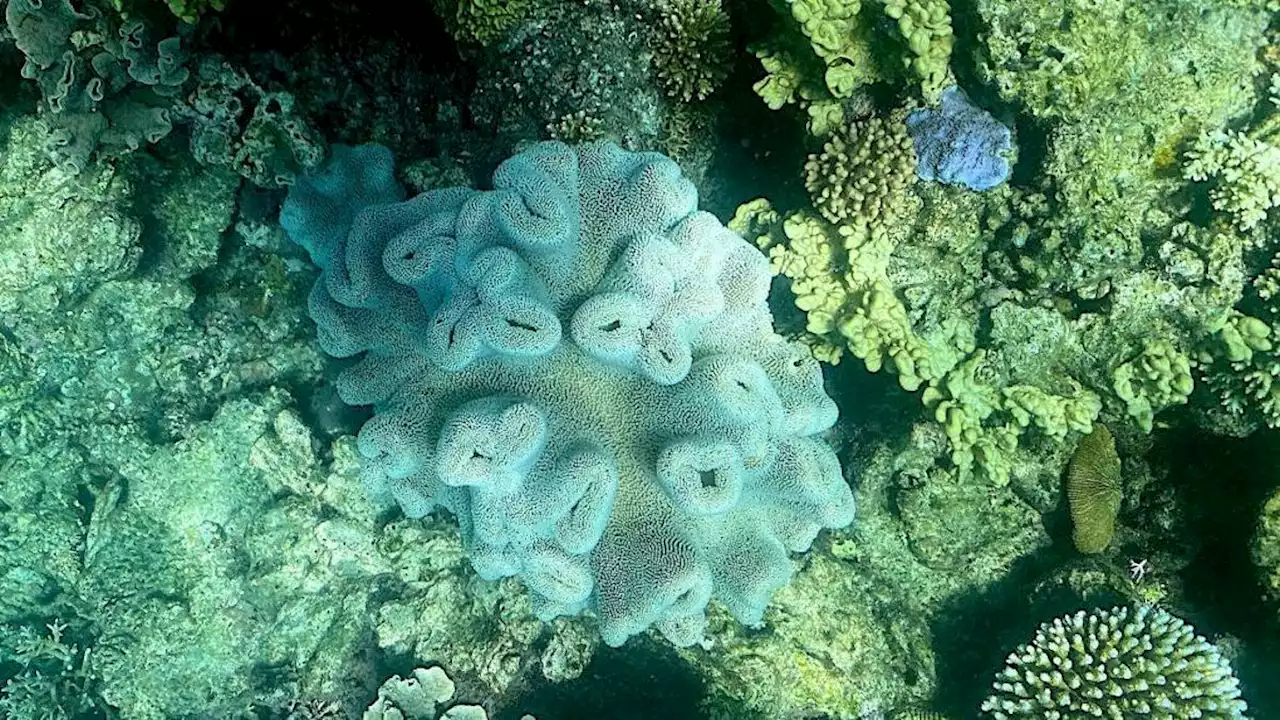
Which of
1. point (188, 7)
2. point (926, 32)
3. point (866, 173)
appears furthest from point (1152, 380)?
point (188, 7)

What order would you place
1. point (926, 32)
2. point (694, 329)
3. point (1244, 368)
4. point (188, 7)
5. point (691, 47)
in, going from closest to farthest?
point (926, 32)
point (694, 329)
point (188, 7)
point (1244, 368)
point (691, 47)

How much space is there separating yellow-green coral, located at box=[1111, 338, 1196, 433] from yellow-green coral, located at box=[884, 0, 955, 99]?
1.61 m

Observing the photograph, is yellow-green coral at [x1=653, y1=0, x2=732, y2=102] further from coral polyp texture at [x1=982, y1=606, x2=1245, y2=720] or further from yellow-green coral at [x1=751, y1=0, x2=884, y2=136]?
coral polyp texture at [x1=982, y1=606, x2=1245, y2=720]

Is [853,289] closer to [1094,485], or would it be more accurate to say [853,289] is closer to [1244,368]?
[1094,485]

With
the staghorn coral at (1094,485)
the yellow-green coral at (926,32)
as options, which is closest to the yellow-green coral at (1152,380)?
the staghorn coral at (1094,485)

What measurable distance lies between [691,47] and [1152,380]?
262cm

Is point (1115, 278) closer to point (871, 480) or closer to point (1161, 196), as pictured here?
point (1161, 196)

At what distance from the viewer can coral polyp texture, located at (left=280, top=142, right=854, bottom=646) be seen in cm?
336

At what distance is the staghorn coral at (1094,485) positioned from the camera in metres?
4.10

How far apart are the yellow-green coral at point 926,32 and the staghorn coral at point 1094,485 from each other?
6.42ft

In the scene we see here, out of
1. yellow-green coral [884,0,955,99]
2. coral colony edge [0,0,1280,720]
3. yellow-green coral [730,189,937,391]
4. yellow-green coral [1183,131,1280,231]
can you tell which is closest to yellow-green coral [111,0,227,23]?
coral colony edge [0,0,1280,720]

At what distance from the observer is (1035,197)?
12.4 ft

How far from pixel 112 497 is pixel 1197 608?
20.4 feet

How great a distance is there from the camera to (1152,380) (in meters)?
3.85
